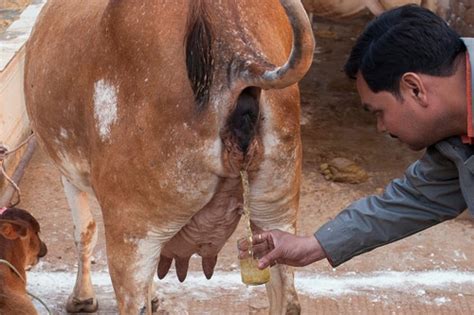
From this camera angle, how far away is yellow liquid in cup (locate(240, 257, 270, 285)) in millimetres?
3648

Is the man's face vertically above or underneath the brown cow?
above

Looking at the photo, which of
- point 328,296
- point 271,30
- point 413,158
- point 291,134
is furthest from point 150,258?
point 413,158

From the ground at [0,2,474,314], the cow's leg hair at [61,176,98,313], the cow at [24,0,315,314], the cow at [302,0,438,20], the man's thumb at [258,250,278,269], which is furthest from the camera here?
the cow at [302,0,438,20]

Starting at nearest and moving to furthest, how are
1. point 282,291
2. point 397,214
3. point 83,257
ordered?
1. point 397,214
2. point 282,291
3. point 83,257

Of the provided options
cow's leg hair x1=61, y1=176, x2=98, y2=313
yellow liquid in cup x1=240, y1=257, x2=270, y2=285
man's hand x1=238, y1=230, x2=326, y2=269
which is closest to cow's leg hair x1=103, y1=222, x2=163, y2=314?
yellow liquid in cup x1=240, y1=257, x2=270, y2=285

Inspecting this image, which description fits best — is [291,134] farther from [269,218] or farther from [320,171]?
[320,171]

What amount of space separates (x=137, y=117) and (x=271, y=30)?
0.66 metres

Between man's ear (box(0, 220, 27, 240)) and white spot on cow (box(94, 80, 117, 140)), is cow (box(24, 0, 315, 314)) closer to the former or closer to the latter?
white spot on cow (box(94, 80, 117, 140))

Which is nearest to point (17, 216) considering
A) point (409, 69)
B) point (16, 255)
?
point (16, 255)

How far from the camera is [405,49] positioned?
3.01 m

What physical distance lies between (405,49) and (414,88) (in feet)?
0.40

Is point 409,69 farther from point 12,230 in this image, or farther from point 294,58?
point 12,230

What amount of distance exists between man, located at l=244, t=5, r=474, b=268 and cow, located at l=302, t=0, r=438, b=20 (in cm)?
480

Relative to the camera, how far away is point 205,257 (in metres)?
4.71
